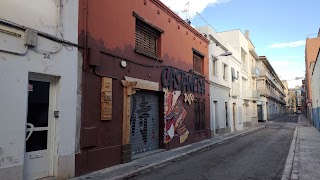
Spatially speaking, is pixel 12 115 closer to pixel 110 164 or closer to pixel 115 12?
pixel 110 164

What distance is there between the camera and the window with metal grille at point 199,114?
1615 centimetres

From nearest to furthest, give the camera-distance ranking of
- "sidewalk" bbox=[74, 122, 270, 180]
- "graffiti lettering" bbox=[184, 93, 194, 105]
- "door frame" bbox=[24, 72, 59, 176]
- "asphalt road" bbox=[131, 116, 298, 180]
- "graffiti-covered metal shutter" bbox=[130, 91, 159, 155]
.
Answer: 1. "door frame" bbox=[24, 72, 59, 176]
2. "sidewalk" bbox=[74, 122, 270, 180]
3. "asphalt road" bbox=[131, 116, 298, 180]
4. "graffiti-covered metal shutter" bbox=[130, 91, 159, 155]
5. "graffiti lettering" bbox=[184, 93, 194, 105]

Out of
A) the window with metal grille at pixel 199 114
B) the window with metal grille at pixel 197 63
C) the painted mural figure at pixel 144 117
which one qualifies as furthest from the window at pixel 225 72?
the painted mural figure at pixel 144 117

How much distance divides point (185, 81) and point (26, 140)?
9351 mm

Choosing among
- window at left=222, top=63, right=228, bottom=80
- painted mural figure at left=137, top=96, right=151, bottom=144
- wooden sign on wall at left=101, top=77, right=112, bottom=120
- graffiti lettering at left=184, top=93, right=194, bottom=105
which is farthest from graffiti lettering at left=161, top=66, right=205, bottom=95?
window at left=222, top=63, right=228, bottom=80

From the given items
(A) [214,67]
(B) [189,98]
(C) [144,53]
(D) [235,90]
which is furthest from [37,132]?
(D) [235,90]

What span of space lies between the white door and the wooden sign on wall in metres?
1.76

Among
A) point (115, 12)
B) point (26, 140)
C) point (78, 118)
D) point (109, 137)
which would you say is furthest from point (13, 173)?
point (115, 12)

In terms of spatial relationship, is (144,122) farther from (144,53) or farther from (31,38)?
(31,38)

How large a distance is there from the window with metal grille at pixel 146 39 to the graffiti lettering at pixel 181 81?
3.36ft

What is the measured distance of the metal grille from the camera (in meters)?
11.1

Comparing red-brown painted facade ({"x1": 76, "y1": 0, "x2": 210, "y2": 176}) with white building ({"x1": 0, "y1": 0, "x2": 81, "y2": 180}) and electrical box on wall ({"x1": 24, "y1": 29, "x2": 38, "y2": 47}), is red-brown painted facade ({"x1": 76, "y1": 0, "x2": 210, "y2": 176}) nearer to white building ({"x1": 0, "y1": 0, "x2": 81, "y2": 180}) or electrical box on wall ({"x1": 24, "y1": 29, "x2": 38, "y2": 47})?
white building ({"x1": 0, "y1": 0, "x2": 81, "y2": 180})

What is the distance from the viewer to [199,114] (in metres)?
16.7

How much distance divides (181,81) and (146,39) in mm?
3357
